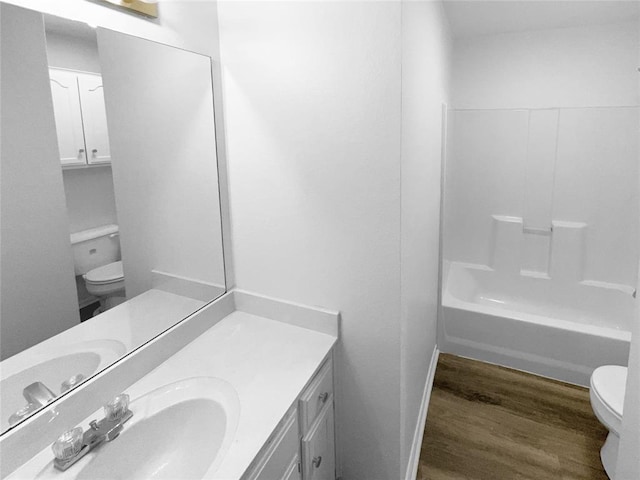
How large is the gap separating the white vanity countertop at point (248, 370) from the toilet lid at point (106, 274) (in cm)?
36

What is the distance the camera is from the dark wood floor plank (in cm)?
191

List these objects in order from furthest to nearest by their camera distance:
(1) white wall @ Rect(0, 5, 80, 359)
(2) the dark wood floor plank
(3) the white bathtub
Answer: (3) the white bathtub, (2) the dark wood floor plank, (1) white wall @ Rect(0, 5, 80, 359)

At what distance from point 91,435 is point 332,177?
1081mm

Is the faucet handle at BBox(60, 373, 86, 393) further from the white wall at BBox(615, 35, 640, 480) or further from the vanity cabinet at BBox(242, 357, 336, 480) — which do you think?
the white wall at BBox(615, 35, 640, 480)

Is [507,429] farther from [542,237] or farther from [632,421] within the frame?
[542,237]

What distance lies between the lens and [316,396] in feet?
4.64

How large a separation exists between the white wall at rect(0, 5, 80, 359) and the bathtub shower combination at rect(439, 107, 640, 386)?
2427 mm

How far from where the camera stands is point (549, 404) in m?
2.34

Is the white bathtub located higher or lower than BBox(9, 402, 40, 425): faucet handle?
lower

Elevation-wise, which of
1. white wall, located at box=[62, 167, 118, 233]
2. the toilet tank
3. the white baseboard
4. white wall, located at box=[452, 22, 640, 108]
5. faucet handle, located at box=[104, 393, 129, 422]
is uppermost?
white wall, located at box=[452, 22, 640, 108]

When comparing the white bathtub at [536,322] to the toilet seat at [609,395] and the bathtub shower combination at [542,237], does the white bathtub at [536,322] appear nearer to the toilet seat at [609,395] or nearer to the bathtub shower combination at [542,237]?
the bathtub shower combination at [542,237]

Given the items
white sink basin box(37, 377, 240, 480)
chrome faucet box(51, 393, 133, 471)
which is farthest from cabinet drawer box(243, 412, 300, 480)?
chrome faucet box(51, 393, 133, 471)

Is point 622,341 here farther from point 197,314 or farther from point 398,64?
Result: point 197,314

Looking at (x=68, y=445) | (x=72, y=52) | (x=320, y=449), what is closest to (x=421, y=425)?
(x=320, y=449)
